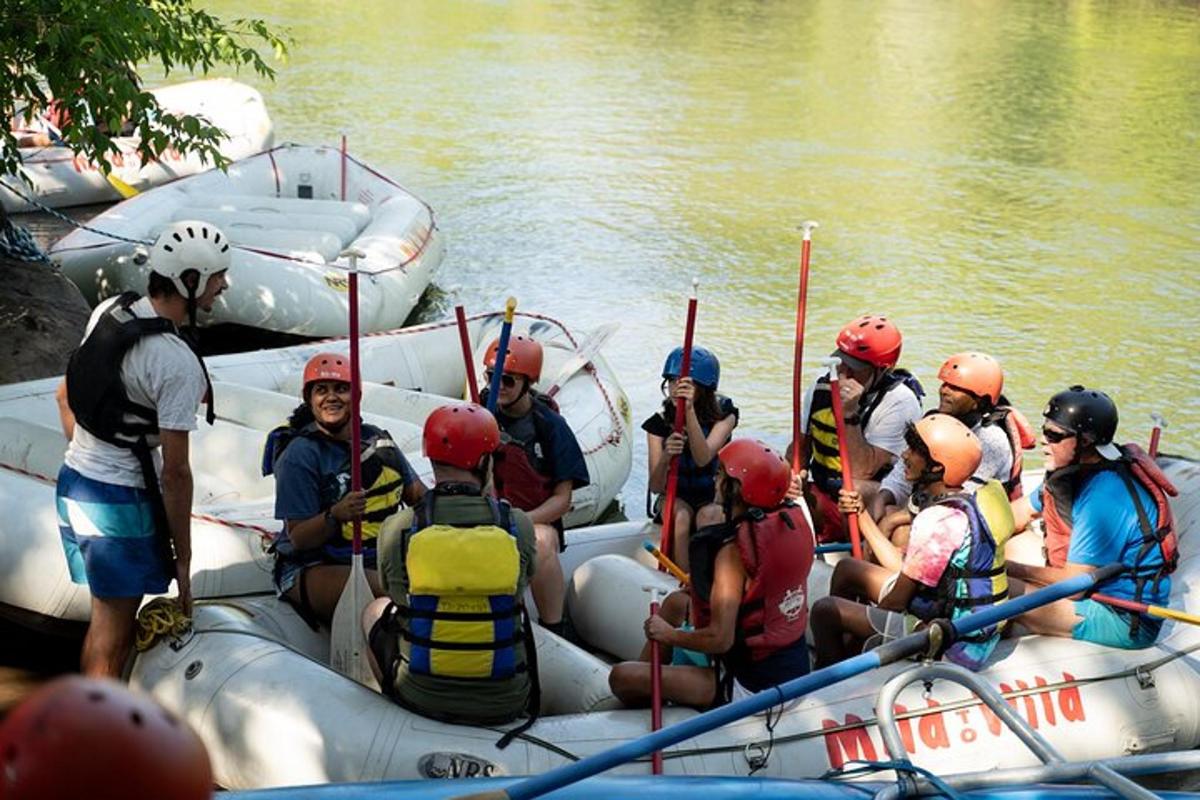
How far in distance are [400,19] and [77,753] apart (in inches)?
991

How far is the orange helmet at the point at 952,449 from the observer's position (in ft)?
16.2

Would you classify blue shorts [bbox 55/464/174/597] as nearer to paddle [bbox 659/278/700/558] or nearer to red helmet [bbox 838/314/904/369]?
paddle [bbox 659/278/700/558]

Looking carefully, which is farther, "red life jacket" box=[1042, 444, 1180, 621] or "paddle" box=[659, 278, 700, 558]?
"paddle" box=[659, 278, 700, 558]

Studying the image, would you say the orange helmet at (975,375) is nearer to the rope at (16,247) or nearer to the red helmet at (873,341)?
the red helmet at (873,341)

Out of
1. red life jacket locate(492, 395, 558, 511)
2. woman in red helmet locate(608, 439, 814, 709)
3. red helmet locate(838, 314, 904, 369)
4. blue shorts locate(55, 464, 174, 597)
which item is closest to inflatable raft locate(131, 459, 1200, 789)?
woman in red helmet locate(608, 439, 814, 709)

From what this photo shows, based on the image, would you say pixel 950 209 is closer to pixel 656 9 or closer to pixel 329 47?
pixel 329 47

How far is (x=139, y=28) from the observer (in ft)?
24.8

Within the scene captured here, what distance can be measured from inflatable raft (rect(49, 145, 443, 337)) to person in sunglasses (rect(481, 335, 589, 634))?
4358 millimetres

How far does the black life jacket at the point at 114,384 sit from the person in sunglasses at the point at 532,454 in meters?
1.54

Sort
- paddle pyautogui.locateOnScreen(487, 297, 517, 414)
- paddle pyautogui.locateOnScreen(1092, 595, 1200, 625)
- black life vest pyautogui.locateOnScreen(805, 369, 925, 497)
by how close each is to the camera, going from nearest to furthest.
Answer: paddle pyautogui.locateOnScreen(1092, 595, 1200, 625), paddle pyautogui.locateOnScreen(487, 297, 517, 414), black life vest pyautogui.locateOnScreen(805, 369, 925, 497)

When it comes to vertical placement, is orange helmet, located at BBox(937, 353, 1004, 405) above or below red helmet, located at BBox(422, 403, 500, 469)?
below

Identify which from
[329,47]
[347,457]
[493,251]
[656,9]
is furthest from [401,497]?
[656,9]

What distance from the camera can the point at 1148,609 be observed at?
16.3 feet

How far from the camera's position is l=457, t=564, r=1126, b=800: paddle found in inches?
132
